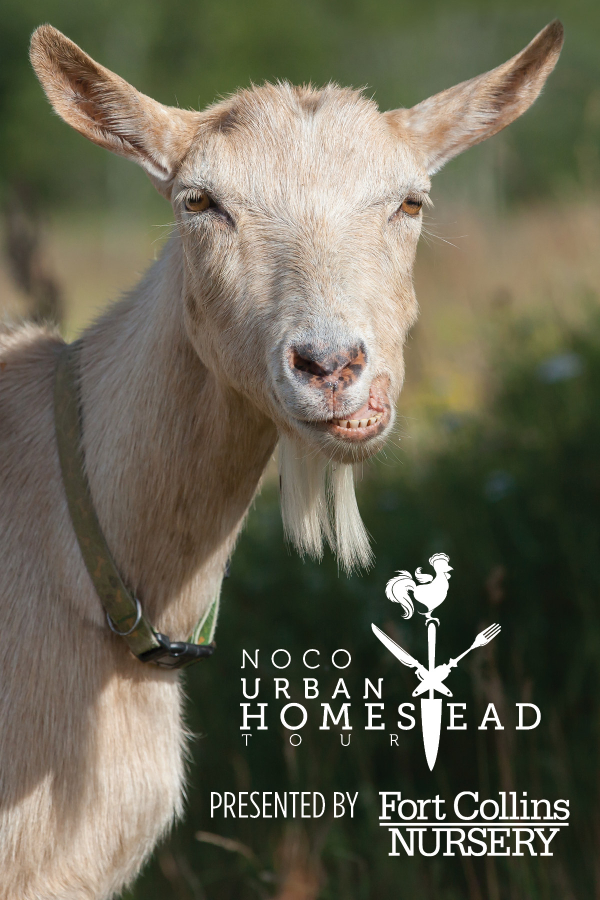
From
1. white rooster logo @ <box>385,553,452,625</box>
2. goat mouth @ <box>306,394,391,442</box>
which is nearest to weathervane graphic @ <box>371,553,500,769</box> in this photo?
white rooster logo @ <box>385,553,452,625</box>

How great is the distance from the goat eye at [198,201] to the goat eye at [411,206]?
1.65 feet

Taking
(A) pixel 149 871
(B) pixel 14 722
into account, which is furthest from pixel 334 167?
(A) pixel 149 871

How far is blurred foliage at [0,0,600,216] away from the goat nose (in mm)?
20597

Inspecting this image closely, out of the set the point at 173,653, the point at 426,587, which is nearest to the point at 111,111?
the point at 173,653

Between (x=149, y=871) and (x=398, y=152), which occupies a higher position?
(x=398, y=152)

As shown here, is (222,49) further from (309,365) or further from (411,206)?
(309,365)

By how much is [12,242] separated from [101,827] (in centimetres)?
263

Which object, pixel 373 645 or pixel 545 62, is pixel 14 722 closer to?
pixel 373 645

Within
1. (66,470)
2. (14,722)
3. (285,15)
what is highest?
(285,15)

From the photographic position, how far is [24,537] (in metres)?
2.29

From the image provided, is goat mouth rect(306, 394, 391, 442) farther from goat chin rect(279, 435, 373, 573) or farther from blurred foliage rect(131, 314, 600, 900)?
blurred foliage rect(131, 314, 600, 900)

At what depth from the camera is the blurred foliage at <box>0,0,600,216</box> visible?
956 inches

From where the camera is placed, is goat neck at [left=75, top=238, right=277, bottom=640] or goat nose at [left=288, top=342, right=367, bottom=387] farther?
goat neck at [left=75, top=238, right=277, bottom=640]

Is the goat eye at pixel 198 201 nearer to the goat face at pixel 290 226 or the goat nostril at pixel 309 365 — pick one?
the goat face at pixel 290 226
